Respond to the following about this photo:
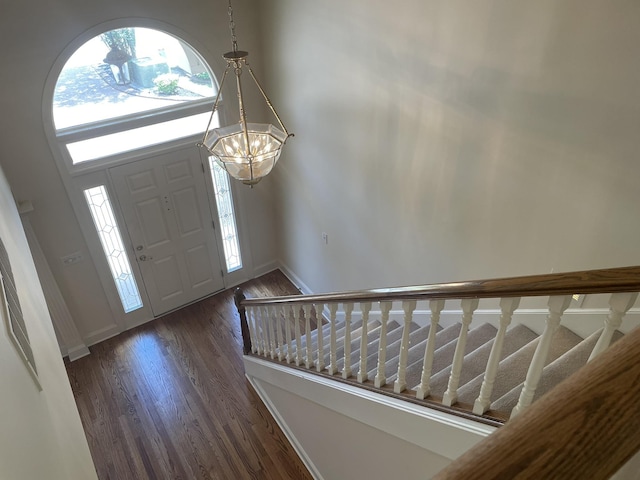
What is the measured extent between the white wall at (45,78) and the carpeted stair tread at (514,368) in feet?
13.2

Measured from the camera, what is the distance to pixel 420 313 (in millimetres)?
3951

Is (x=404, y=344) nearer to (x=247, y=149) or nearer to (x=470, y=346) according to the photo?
(x=470, y=346)

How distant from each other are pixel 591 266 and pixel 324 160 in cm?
274

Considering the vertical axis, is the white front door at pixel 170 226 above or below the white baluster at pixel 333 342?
below

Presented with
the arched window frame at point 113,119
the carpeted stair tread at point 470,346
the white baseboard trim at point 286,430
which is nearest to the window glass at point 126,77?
the arched window frame at point 113,119

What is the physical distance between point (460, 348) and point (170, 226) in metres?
4.34

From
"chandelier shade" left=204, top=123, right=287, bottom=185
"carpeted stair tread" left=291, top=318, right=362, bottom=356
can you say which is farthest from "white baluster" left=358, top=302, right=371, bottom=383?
"chandelier shade" left=204, top=123, right=287, bottom=185

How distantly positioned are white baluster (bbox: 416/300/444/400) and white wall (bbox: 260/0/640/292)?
4.15ft

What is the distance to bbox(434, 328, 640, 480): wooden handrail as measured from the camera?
1.38ft

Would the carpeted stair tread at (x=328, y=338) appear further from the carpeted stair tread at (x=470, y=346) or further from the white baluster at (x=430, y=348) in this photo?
the white baluster at (x=430, y=348)

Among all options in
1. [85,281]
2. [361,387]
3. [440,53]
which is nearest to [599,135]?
[440,53]

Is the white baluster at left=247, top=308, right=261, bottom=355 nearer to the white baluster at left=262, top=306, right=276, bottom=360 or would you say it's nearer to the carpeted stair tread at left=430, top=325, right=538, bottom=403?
the white baluster at left=262, top=306, right=276, bottom=360

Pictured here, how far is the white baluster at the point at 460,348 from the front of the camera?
1.64m

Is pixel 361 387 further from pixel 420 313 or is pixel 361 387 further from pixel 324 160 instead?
pixel 324 160
